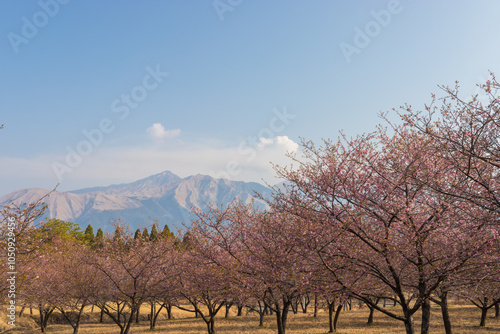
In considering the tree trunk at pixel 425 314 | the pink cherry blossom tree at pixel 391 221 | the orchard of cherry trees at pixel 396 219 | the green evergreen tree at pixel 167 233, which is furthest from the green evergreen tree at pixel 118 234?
the tree trunk at pixel 425 314

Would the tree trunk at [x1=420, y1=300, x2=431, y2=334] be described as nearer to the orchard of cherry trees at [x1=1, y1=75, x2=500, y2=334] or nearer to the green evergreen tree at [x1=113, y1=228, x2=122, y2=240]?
the orchard of cherry trees at [x1=1, y1=75, x2=500, y2=334]

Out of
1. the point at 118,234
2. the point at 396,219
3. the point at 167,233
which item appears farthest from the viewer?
the point at 167,233

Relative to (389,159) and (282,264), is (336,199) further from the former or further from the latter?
(282,264)

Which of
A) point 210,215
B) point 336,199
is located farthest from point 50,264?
point 336,199

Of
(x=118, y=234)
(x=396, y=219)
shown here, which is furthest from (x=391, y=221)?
(x=118, y=234)

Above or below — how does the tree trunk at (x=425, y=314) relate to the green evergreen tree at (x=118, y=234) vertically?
below

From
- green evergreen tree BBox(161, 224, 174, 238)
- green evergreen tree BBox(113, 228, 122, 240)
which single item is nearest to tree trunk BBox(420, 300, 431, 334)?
green evergreen tree BBox(113, 228, 122, 240)

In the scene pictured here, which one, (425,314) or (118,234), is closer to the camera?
(425,314)

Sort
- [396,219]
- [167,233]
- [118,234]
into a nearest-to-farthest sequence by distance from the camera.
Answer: [396,219], [118,234], [167,233]

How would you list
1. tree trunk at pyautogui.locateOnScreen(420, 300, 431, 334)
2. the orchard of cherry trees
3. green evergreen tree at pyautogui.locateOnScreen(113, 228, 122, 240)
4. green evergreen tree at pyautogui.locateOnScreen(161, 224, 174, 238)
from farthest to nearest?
green evergreen tree at pyautogui.locateOnScreen(161, 224, 174, 238) < green evergreen tree at pyautogui.locateOnScreen(113, 228, 122, 240) < tree trunk at pyautogui.locateOnScreen(420, 300, 431, 334) < the orchard of cherry trees

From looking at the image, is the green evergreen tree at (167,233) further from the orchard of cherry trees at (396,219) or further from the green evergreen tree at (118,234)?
the orchard of cherry trees at (396,219)

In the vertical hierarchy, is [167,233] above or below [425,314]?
above

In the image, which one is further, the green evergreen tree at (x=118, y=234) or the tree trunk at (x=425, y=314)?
the green evergreen tree at (x=118, y=234)

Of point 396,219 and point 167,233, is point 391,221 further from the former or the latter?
point 167,233
